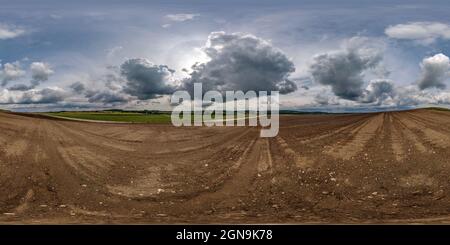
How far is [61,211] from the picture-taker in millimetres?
13172

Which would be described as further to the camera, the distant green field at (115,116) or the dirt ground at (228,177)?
the distant green field at (115,116)

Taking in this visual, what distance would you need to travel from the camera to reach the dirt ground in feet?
43.1

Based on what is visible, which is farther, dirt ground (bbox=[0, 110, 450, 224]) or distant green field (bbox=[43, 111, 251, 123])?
distant green field (bbox=[43, 111, 251, 123])

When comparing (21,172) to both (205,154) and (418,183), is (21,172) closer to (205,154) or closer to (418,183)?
(205,154)

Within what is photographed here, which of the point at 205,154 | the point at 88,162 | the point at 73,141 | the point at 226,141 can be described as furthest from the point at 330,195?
the point at 73,141

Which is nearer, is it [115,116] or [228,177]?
[228,177]

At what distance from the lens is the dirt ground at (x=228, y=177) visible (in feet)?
43.1

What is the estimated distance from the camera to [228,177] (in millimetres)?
16250

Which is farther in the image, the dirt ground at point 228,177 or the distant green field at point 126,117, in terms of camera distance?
the distant green field at point 126,117

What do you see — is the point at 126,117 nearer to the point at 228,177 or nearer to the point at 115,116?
the point at 115,116

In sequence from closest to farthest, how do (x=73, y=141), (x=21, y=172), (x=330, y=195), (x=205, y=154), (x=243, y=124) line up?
(x=330, y=195) → (x=21, y=172) → (x=205, y=154) → (x=73, y=141) → (x=243, y=124)

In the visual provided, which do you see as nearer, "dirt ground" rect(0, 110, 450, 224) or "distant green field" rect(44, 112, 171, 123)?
"dirt ground" rect(0, 110, 450, 224)

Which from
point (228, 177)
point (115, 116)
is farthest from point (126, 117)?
point (228, 177)

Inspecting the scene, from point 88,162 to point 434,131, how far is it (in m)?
17.8
